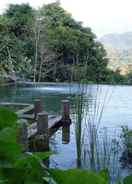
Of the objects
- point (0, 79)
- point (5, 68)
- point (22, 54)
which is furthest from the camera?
point (22, 54)

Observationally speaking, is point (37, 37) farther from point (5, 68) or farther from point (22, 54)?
point (5, 68)

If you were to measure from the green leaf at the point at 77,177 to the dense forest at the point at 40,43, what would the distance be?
2071 cm

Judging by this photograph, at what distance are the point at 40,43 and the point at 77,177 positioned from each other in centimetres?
2601

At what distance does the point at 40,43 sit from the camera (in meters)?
26.2

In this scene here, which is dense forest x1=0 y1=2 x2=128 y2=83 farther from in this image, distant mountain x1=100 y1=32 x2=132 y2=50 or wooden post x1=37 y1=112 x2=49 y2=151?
wooden post x1=37 y1=112 x2=49 y2=151

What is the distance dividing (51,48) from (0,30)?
359cm

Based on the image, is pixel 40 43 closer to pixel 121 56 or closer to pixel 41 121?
pixel 121 56

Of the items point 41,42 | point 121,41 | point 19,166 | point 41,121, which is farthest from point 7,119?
point 41,42

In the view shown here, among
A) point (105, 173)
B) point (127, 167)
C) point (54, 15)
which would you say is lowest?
point (127, 167)

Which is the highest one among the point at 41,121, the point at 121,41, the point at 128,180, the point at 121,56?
the point at 121,41

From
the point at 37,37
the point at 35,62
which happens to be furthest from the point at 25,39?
the point at 35,62

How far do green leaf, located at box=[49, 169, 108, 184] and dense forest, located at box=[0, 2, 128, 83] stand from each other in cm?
2071

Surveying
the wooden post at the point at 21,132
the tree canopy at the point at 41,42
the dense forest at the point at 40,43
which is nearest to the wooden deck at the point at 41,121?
the wooden post at the point at 21,132

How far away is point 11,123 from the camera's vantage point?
49cm
